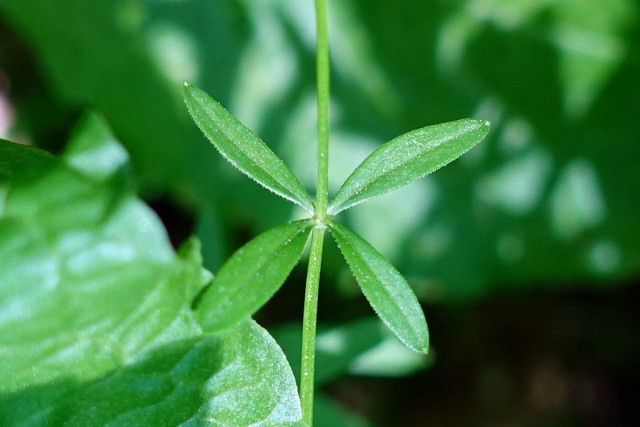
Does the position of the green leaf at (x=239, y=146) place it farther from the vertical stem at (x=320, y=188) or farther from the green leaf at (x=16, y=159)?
the green leaf at (x=16, y=159)

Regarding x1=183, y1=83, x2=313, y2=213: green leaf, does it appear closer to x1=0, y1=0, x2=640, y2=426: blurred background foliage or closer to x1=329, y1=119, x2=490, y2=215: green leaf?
x1=329, y1=119, x2=490, y2=215: green leaf

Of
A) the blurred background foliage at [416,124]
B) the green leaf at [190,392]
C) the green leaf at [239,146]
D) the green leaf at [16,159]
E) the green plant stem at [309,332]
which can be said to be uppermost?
the blurred background foliage at [416,124]

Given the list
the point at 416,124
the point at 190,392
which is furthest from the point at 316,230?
the point at 416,124

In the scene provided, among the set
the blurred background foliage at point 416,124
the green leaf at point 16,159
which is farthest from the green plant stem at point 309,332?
the blurred background foliage at point 416,124

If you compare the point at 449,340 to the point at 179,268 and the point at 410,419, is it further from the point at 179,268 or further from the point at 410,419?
the point at 179,268

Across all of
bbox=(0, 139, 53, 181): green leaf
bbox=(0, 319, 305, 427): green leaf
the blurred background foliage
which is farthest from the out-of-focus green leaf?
the blurred background foliage

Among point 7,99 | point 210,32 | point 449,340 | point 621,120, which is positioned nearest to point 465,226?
point 449,340

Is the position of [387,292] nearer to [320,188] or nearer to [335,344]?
[320,188]
